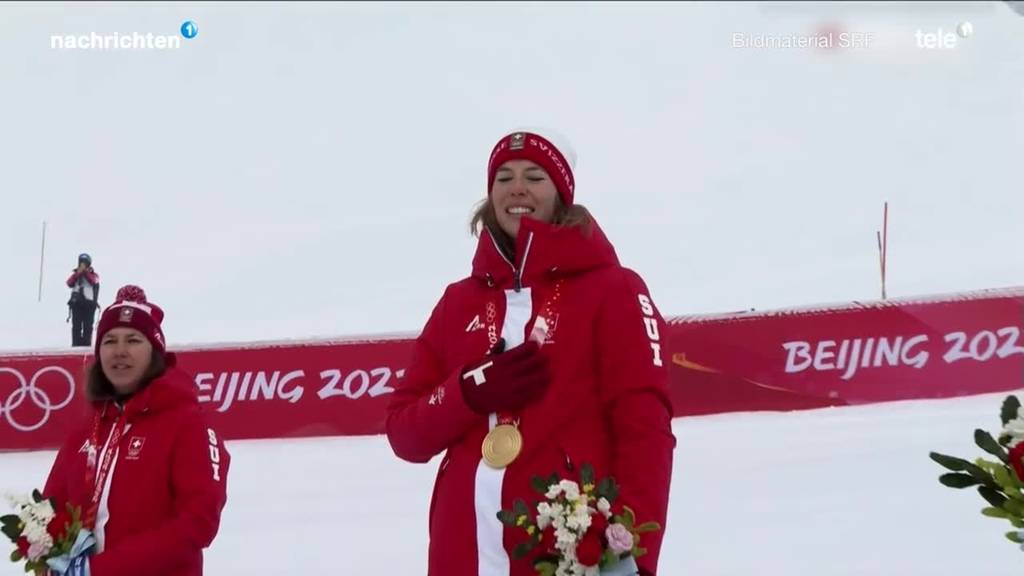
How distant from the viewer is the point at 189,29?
3153 centimetres

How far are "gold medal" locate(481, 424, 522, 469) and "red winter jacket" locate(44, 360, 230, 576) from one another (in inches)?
46.5

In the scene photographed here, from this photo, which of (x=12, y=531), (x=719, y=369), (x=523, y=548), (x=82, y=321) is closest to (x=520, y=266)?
(x=523, y=548)

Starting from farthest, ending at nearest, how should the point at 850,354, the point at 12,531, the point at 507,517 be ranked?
the point at 850,354 < the point at 12,531 < the point at 507,517

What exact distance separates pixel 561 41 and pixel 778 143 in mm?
7856

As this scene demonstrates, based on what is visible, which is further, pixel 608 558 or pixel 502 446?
pixel 502 446

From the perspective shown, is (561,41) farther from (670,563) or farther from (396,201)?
(670,563)

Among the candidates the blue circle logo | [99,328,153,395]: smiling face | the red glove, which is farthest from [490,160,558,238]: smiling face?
the blue circle logo

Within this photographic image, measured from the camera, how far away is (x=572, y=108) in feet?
93.6

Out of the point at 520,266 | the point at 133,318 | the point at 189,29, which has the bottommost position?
the point at 133,318

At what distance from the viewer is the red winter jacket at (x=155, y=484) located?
3474 mm

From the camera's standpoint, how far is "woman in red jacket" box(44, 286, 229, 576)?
3490mm

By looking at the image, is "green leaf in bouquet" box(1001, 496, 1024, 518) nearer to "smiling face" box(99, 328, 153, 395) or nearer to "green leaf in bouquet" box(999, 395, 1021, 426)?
"green leaf in bouquet" box(999, 395, 1021, 426)

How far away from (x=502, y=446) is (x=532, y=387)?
15cm

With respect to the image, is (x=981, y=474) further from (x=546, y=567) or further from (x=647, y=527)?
(x=546, y=567)
